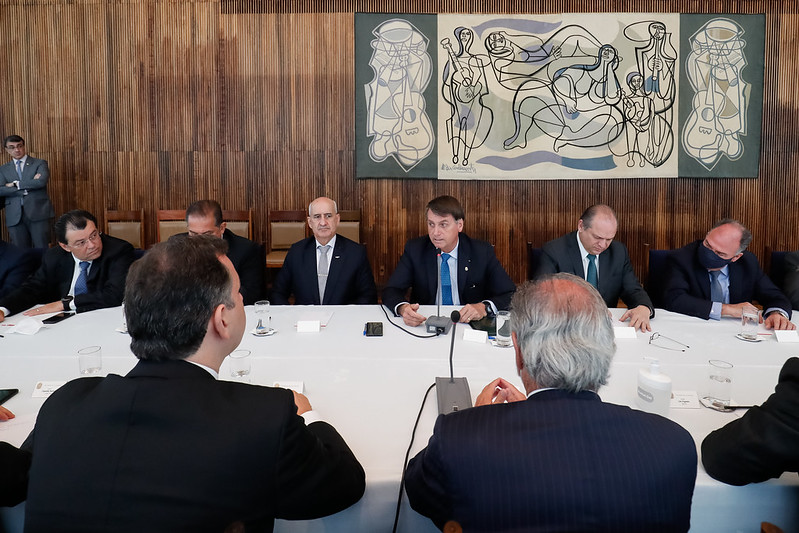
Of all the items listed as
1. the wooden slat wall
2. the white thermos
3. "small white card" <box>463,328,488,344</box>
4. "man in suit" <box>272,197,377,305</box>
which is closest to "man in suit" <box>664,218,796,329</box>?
"small white card" <box>463,328,488,344</box>

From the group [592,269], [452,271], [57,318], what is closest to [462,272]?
[452,271]

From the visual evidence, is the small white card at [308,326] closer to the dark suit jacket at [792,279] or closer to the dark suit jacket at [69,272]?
the dark suit jacket at [69,272]

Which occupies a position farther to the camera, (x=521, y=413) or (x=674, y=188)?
(x=674, y=188)

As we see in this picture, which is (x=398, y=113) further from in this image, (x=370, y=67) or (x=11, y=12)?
(x=11, y=12)

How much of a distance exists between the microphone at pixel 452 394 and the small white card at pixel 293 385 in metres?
0.46

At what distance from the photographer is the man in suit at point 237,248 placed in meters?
3.41

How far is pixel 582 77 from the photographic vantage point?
540 cm

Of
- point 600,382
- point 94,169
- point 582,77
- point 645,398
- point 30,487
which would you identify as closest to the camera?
point 30,487

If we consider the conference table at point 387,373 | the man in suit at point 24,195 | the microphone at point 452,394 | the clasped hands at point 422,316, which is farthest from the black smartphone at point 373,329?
the man in suit at point 24,195

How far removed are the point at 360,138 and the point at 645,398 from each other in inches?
177

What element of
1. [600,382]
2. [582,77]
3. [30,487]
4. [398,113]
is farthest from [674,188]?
[30,487]

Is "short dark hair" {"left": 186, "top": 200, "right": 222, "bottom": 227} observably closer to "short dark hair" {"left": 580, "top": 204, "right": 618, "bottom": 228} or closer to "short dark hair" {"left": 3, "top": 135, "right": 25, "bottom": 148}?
"short dark hair" {"left": 580, "top": 204, "right": 618, "bottom": 228}

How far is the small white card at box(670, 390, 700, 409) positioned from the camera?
5.44 feet

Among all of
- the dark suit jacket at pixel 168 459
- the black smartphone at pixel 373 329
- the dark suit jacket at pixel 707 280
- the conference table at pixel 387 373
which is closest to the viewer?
the dark suit jacket at pixel 168 459
